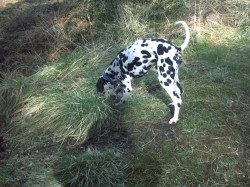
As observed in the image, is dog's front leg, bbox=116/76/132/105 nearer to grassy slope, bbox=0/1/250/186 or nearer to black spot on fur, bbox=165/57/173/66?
grassy slope, bbox=0/1/250/186

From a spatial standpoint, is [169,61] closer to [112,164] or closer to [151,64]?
[151,64]

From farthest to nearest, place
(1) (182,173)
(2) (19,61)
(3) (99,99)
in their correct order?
(2) (19,61), (3) (99,99), (1) (182,173)

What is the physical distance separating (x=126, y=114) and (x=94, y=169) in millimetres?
1425

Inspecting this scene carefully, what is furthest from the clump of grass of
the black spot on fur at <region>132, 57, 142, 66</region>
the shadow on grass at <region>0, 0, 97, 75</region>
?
the shadow on grass at <region>0, 0, 97, 75</region>

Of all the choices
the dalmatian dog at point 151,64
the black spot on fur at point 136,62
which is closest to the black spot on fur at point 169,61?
the dalmatian dog at point 151,64

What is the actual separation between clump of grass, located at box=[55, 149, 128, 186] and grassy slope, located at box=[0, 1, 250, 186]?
0.01m

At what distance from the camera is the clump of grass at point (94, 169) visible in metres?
4.05

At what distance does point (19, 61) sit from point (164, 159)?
506 centimetres

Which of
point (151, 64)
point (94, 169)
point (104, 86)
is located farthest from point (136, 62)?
point (94, 169)

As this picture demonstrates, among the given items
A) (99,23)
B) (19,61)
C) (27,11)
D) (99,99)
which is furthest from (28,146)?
(27,11)

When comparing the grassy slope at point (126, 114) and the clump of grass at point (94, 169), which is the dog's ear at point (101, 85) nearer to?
the grassy slope at point (126, 114)

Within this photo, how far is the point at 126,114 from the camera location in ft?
17.7

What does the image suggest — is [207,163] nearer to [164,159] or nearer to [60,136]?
[164,159]

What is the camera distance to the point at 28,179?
433 cm
